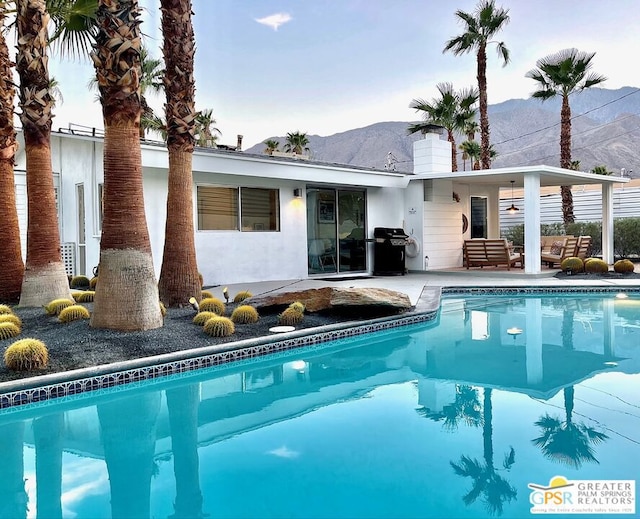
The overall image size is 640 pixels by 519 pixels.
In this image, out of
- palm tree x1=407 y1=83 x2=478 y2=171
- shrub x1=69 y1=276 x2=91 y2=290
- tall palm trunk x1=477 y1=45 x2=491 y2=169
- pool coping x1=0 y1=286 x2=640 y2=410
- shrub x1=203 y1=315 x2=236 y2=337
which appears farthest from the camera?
palm tree x1=407 y1=83 x2=478 y2=171

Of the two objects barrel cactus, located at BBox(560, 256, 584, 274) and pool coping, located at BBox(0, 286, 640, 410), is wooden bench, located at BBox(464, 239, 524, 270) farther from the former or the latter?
pool coping, located at BBox(0, 286, 640, 410)

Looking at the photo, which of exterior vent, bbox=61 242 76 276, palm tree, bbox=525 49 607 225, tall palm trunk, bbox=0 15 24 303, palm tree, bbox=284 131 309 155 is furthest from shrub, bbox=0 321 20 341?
palm tree, bbox=284 131 309 155

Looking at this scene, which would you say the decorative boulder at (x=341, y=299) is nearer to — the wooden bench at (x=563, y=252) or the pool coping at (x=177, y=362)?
the pool coping at (x=177, y=362)

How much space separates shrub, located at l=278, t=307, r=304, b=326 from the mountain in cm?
5706

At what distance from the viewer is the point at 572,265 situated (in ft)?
45.7

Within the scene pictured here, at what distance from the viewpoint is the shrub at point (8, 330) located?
631cm

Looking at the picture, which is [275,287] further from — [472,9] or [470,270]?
[472,9]

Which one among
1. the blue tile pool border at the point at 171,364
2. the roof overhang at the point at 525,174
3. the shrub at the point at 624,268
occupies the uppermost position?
the roof overhang at the point at 525,174

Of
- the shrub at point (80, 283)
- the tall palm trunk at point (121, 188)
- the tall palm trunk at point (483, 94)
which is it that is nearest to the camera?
the tall palm trunk at point (121, 188)

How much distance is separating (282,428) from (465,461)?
1498 mm

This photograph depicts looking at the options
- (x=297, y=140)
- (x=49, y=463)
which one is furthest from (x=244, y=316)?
(x=297, y=140)

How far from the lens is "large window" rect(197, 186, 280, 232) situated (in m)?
11.8

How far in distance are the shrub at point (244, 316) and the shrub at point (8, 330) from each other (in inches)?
107

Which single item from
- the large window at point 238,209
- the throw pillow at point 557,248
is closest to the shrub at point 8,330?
the large window at point 238,209
